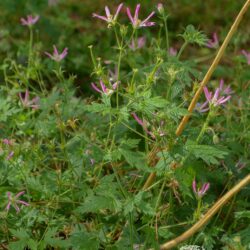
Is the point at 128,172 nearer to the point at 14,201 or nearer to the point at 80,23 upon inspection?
the point at 14,201

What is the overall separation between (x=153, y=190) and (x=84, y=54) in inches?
77.7

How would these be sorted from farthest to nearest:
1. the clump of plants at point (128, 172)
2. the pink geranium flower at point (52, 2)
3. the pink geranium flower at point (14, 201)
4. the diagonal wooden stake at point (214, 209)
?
the pink geranium flower at point (52, 2) < the pink geranium flower at point (14, 201) < the clump of plants at point (128, 172) < the diagonal wooden stake at point (214, 209)

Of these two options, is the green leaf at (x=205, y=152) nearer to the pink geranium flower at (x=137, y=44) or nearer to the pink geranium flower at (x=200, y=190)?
the pink geranium flower at (x=200, y=190)

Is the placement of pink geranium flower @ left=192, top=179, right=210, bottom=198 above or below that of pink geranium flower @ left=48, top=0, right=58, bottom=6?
above

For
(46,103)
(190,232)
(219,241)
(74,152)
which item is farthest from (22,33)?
(190,232)

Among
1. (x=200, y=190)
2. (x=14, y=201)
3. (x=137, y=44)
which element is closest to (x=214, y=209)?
(x=200, y=190)

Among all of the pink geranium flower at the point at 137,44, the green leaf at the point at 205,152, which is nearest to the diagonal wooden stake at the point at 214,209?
the green leaf at the point at 205,152

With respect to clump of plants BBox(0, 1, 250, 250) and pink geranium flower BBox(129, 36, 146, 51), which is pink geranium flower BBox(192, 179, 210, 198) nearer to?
clump of plants BBox(0, 1, 250, 250)

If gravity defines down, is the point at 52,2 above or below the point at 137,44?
below

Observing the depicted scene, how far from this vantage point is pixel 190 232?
5.84ft

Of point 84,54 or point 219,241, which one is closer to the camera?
point 219,241

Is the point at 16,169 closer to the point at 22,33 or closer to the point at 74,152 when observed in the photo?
the point at 74,152

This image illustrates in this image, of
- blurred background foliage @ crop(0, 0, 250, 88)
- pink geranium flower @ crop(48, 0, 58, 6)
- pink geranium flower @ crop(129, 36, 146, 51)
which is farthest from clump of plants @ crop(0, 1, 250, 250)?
pink geranium flower @ crop(48, 0, 58, 6)

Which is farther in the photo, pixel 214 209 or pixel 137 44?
pixel 137 44
